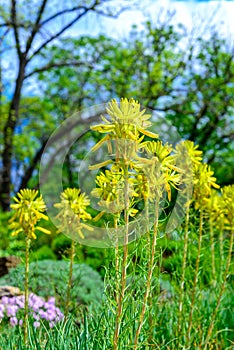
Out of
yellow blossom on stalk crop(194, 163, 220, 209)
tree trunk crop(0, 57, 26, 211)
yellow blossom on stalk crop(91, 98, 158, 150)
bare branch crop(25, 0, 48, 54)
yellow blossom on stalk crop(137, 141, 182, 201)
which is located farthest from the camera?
tree trunk crop(0, 57, 26, 211)

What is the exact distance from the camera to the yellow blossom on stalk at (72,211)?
2.46 meters

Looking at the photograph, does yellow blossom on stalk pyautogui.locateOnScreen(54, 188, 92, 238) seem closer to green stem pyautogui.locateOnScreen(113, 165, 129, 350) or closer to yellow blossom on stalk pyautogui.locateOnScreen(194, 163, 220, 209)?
yellow blossom on stalk pyautogui.locateOnScreen(194, 163, 220, 209)

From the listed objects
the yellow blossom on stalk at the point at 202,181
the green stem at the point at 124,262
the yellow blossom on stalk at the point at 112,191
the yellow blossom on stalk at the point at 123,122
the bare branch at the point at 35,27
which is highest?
the bare branch at the point at 35,27

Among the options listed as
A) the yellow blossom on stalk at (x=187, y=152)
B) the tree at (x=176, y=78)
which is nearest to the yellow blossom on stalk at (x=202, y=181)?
the yellow blossom on stalk at (x=187, y=152)

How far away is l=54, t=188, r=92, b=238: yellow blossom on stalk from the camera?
2.46m

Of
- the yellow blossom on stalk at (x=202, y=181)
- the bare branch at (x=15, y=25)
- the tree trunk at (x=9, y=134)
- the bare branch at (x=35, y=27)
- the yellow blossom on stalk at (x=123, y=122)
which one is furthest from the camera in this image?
the tree trunk at (x=9, y=134)

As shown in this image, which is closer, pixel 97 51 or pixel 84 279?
pixel 84 279

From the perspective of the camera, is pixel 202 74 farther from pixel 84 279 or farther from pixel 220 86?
pixel 84 279

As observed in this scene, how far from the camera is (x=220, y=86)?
12023 mm

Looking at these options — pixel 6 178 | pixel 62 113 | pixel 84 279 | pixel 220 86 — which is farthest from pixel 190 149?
pixel 62 113

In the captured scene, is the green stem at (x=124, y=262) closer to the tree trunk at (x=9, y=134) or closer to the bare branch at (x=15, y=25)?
the bare branch at (x=15, y=25)

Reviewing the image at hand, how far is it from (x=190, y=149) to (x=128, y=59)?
10410mm

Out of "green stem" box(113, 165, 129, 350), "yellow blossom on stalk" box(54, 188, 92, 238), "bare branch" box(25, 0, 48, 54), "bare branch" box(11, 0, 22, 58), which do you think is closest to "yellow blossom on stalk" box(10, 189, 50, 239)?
"yellow blossom on stalk" box(54, 188, 92, 238)

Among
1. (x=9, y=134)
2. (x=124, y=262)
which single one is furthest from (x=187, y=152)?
(x=9, y=134)
